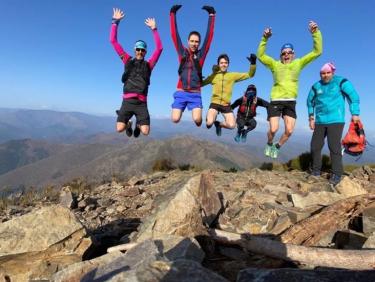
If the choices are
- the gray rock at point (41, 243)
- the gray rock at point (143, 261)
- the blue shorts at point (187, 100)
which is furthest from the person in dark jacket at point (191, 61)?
the gray rock at point (143, 261)

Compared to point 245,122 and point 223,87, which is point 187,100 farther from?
point 245,122

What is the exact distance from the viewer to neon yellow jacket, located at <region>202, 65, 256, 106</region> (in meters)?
12.1

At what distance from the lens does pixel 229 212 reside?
8.73 meters

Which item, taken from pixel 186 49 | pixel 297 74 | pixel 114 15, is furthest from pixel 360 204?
pixel 114 15

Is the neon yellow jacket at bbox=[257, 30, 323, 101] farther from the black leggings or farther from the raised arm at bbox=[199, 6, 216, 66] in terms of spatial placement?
the raised arm at bbox=[199, 6, 216, 66]

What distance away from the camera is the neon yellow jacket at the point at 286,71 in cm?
1151

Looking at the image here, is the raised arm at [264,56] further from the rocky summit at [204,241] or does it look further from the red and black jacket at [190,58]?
the rocky summit at [204,241]

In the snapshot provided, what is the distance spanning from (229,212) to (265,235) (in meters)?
1.48

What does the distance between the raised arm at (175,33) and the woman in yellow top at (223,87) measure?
1350 millimetres

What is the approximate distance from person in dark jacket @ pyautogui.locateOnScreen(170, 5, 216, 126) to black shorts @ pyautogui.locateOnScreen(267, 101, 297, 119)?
89.8 inches

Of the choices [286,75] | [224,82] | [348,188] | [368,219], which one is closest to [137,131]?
[224,82]

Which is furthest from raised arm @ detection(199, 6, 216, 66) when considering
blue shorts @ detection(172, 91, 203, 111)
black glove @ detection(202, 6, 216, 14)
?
blue shorts @ detection(172, 91, 203, 111)

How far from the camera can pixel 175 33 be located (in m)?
11.3

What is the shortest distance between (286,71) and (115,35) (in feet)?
17.5
